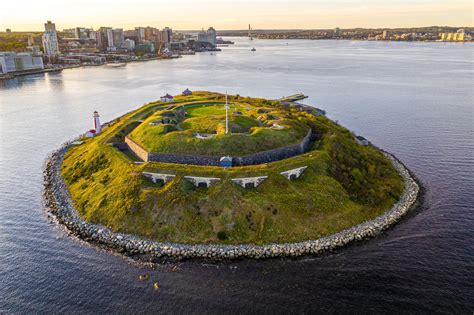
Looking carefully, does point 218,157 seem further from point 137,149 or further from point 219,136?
point 137,149

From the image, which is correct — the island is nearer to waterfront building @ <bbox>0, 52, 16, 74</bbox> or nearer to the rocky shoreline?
the rocky shoreline

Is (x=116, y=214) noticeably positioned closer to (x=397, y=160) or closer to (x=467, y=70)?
(x=397, y=160)

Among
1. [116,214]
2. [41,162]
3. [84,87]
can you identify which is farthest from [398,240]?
[84,87]

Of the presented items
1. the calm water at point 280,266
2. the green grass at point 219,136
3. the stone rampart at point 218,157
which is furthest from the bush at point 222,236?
the green grass at point 219,136

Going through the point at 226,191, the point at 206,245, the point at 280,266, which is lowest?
the point at 280,266

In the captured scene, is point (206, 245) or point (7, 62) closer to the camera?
point (206, 245)

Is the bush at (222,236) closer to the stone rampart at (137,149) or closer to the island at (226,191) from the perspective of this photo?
the island at (226,191)

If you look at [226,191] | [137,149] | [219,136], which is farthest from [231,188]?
[137,149]
